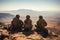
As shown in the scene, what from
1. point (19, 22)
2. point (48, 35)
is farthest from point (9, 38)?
point (48, 35)

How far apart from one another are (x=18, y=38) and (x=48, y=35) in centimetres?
278

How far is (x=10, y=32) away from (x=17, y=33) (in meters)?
0.68

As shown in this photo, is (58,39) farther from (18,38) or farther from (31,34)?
(18,38)

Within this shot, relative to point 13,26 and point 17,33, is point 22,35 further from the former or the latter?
point 13,26

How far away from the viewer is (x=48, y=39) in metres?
10.6

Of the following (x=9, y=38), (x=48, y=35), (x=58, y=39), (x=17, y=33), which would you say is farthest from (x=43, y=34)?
(x=9, y=38)

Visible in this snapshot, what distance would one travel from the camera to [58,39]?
10945mm

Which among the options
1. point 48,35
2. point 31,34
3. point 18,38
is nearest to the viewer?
point 18,38

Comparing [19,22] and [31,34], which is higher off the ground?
[19,22]

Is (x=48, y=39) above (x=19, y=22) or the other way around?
the other way around

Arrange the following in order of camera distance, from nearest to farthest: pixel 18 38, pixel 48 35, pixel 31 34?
pixel 18 38, pixel 31 34, pixel 48 35

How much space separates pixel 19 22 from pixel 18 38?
238 centimetres

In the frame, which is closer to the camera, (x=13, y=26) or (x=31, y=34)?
(x=31, y=34)

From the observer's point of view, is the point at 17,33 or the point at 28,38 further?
the point at 17,33
